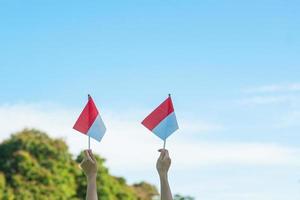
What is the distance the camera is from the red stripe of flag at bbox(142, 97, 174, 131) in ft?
24.1

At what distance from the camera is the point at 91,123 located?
287 inches

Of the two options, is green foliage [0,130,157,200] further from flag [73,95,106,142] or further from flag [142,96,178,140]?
flag [142,96,178,140]

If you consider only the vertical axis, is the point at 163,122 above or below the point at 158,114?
below

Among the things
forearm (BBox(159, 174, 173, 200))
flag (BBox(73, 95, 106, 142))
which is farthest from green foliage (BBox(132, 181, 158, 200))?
forearm (BBox(159, 174, 173, 200))

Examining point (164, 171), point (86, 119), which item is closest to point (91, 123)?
point (86, 119)

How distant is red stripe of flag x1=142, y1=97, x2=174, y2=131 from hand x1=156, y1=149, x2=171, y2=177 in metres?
0.41

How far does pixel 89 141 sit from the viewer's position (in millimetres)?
7117

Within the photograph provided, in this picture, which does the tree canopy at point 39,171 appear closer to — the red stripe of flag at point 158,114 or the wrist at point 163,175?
the red stripe of flag at point 158,114

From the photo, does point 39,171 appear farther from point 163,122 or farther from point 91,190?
point 91,190

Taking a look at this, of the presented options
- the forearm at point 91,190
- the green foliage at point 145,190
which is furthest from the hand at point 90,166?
the green foliage at point 145,190

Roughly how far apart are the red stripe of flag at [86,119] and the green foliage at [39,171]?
3550 centimetres

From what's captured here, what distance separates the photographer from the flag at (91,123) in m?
7.27

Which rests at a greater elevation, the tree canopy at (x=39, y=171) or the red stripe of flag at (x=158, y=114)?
the tree canopy at (x=39, y=171)

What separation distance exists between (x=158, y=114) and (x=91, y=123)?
1.70ft
